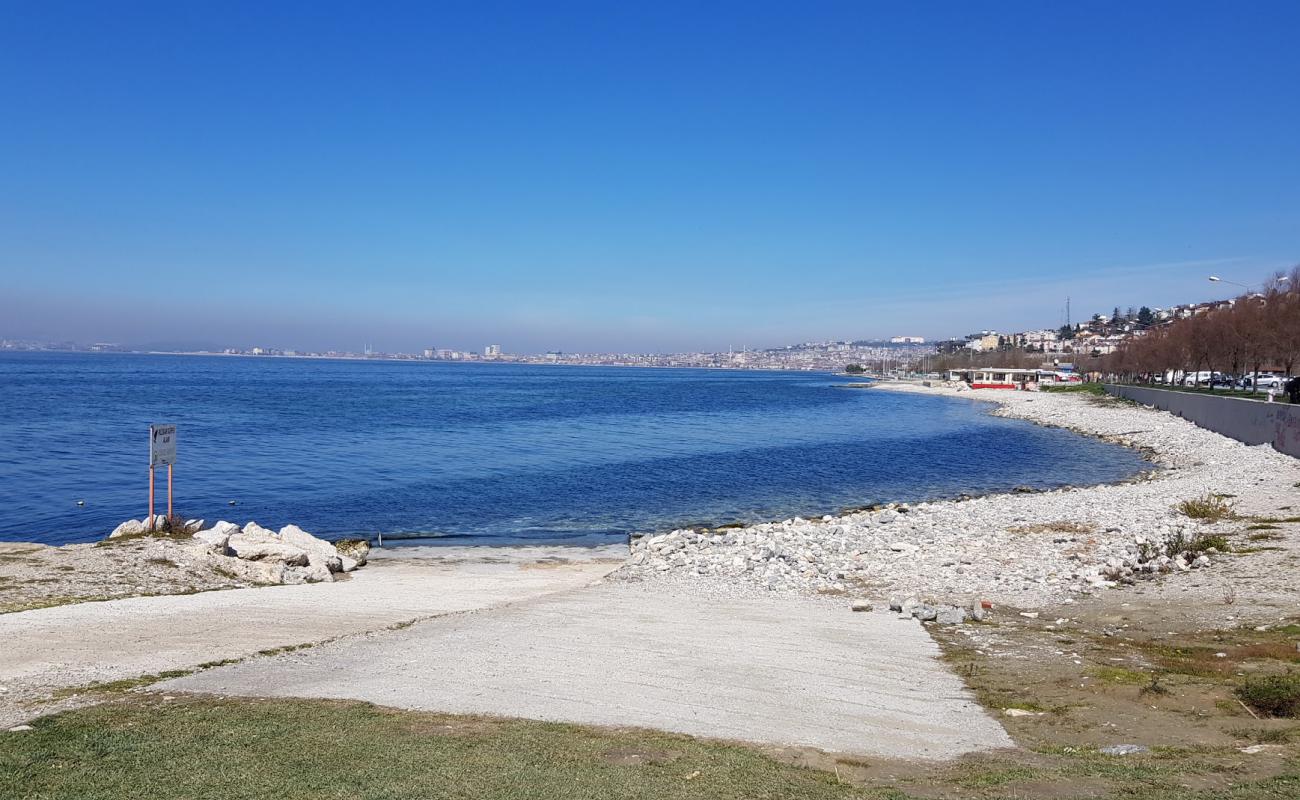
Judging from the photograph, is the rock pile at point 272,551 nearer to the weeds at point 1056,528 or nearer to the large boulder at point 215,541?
the large boulder at point 215,541

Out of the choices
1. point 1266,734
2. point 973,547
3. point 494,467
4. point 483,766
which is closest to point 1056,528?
point 973,547

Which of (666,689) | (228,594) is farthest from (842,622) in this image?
(228,594)

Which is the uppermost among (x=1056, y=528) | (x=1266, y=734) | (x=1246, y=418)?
(x=1246, y=418)

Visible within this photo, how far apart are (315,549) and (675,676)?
13.3 meters

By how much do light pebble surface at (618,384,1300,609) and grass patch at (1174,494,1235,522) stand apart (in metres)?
0.35

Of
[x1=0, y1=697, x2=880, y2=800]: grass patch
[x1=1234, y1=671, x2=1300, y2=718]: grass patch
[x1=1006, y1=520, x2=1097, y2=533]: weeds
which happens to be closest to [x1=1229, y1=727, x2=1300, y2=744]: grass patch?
[x1=1234, y1=671, x2=1300, y2=718]: grass patch

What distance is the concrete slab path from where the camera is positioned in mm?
10948

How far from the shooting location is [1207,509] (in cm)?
2334

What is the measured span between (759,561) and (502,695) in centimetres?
1090

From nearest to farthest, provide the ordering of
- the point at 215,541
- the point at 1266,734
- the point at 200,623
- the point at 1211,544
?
the point at 1266,734 → the point at 200,623 → the point at 1211,544 → the point at 215,541

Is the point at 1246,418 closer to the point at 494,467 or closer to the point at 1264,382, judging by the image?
the point at 494,467

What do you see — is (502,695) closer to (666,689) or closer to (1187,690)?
(666,689)

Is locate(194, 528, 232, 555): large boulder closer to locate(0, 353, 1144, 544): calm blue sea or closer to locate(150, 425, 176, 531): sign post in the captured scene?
locate(150, 425, 176, 531): sign post

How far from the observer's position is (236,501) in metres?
32.4
